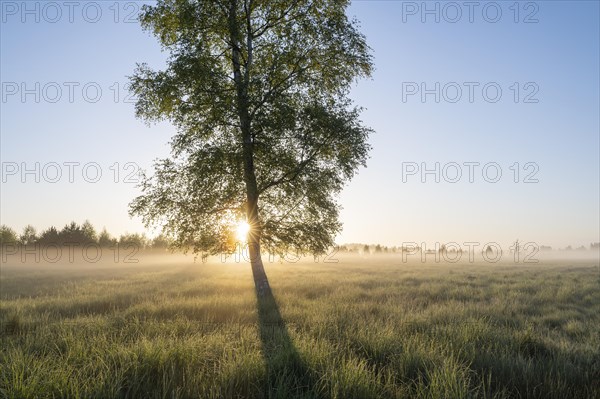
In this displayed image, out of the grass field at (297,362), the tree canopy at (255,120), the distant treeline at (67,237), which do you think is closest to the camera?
the grass field at (297,362)

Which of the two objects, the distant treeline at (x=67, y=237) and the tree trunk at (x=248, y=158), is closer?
the tree trunk at (x=248, y=158)

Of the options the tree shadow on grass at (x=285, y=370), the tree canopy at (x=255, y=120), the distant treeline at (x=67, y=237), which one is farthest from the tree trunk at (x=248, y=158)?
the distant treeline at (x=67, y=237)

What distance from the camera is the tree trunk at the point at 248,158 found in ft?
46.2

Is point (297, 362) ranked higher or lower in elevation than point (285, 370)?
lower

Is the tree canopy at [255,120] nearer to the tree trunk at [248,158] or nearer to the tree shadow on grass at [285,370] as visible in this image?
the tree trunk at [248,158]

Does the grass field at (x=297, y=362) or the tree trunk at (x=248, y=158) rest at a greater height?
the tree trunk at (x=248, y=158)

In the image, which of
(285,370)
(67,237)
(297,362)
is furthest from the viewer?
(67,237)

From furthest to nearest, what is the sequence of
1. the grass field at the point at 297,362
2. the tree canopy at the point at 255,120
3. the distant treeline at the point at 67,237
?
the distant treeline at the point at 67,237 < the tree canopy at the point at 255,120 < the grass field at the point at 297,362

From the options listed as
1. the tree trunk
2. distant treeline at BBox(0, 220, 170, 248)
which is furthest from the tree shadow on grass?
distant treeline at BBox(0, 220, 170, 248)

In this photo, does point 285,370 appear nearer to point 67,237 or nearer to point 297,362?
point 297,362

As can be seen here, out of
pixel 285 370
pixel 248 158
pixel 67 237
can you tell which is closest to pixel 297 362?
pixel 285 370

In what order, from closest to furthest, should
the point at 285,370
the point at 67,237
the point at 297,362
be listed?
the point at 285,370 < the point at 297,362 < the point at 67,237

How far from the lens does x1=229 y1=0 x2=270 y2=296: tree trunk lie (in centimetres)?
1407

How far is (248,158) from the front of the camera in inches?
569
